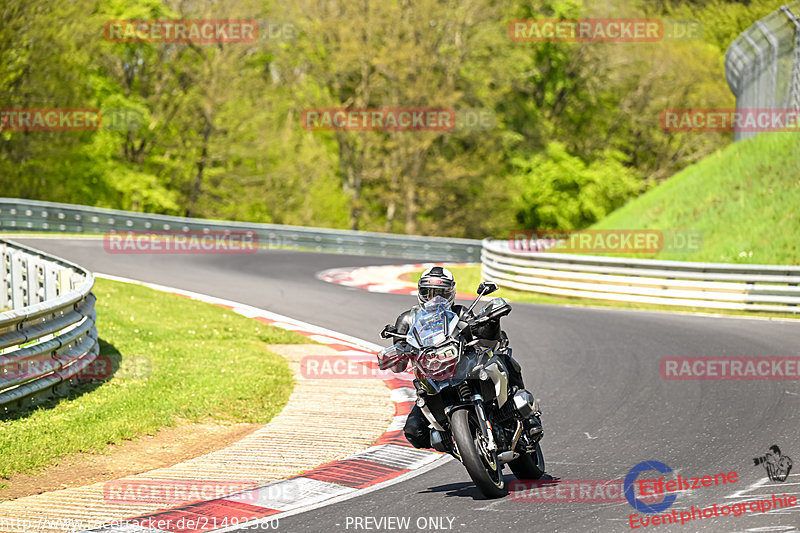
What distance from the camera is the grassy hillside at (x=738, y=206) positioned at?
69.8ft

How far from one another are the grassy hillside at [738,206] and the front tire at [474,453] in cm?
1548

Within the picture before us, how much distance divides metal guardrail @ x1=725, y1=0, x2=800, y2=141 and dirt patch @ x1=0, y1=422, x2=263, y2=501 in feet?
57.5

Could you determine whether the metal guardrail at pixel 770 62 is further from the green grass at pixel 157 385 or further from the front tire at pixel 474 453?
the front tire at pixel 474 453

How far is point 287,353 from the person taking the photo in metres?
14.1

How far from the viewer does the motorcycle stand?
6664 millimetres

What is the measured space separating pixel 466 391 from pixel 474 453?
1.63ft

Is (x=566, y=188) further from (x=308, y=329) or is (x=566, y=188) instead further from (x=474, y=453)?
(x=474, y=453)

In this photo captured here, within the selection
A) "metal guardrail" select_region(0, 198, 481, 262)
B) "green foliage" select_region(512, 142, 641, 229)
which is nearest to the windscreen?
"metal guardrail" select_region(0, 198, 481, 262)

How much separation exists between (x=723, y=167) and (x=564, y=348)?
1348 centimetres

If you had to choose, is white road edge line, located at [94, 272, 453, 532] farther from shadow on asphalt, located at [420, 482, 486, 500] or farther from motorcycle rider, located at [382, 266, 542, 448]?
motorcycle rider, located at [382, 266, 542, 448]

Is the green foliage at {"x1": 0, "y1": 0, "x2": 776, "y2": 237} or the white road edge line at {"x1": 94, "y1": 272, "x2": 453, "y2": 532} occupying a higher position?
the green foliage at {"x1": 0, "y1": 0, "x2": 776, "y2": 237}

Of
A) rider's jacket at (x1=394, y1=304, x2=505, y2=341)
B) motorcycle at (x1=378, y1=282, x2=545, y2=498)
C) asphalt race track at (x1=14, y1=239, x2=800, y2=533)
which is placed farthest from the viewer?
rider's jacket at (x1=394, y1=304, x2=505, y2=341)

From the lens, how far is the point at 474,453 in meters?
6.59

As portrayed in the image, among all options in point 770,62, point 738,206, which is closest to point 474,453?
point 738,206
